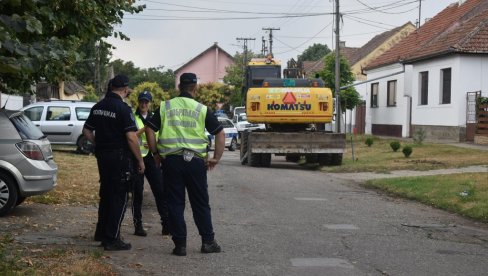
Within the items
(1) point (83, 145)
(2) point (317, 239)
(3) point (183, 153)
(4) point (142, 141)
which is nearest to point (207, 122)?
(3) point (183, 153)

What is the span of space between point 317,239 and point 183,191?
1.97 metres

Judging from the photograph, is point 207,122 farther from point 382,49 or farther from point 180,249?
point 382,49

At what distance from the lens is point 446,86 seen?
2938cm

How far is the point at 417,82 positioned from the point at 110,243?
27.0 metres

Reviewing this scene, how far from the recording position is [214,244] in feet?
24.0

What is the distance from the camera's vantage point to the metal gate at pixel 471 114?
2708 cm

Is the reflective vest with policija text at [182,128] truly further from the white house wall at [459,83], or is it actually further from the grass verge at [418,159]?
the white house wall at [459,83]

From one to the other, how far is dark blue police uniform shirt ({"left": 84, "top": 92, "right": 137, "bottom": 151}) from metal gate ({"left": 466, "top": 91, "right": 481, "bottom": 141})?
72.8ft

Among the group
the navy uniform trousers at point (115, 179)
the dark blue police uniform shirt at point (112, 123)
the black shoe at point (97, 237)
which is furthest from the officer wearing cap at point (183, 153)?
the black shoe at point (97, 237)

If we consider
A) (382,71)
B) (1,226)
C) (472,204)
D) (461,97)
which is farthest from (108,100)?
(382,71)

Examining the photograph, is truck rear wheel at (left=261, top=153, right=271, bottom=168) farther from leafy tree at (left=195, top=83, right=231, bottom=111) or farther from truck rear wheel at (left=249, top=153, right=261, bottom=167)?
leafy tree at (left=195, top=83, right=231, bottom=111)

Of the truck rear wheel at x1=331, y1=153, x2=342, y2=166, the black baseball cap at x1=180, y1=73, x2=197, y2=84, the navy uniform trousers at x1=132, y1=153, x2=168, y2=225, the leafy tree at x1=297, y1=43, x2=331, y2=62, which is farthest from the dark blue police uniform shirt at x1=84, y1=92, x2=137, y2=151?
the leafy tree at x1=297, y1=43, x2=331, y2=62

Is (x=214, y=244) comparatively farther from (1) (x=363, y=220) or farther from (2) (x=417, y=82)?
(2) (x=417, y=82)

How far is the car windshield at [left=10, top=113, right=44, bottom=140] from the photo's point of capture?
31.2 feet
